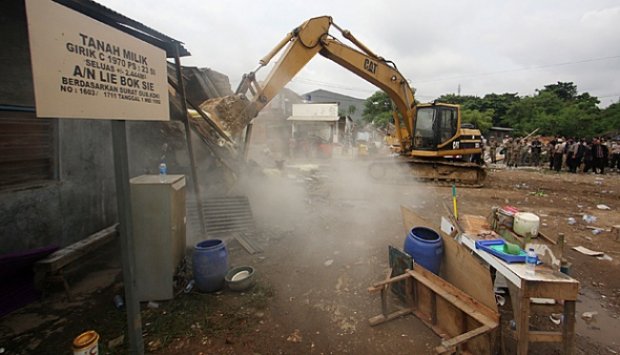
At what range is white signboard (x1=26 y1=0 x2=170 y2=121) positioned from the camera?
4.39 ft

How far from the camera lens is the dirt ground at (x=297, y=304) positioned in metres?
2.56

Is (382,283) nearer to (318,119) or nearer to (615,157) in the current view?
(615,157)

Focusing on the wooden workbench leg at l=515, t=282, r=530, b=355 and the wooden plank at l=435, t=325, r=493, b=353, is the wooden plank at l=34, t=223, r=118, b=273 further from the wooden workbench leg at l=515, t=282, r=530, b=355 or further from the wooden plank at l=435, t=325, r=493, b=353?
the wooden workbench leg at l=515, t=282, r=530, b=355

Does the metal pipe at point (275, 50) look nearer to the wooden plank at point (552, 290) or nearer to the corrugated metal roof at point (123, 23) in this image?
the corrugated metal roof at point (123, 23)

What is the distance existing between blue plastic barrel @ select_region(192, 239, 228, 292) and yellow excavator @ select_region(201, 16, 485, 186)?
3280 mm

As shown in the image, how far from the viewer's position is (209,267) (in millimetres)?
3234

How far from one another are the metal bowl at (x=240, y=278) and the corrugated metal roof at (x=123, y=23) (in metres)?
2.70

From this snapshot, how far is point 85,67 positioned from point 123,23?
1786 millimetres

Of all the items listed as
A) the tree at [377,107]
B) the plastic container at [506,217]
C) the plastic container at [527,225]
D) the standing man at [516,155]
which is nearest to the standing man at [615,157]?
the standing man at [516,155]

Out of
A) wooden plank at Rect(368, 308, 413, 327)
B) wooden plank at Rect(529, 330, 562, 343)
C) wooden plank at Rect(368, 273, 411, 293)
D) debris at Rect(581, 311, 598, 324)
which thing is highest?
wooden plank at Rect(368, 273, 411, 293)

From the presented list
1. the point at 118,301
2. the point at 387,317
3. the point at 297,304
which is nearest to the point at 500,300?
the point at 387,317

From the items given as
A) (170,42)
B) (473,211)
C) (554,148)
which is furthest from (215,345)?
(554,148)

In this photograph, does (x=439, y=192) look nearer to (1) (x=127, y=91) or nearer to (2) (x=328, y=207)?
(2) (x=328, y=207)

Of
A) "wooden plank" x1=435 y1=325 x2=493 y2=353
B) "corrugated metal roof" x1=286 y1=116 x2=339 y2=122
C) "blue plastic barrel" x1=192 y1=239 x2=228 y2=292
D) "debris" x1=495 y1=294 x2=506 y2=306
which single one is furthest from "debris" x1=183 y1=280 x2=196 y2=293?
"corrugated metal roof" x1=286 y1=116 x2=339 y2=122
